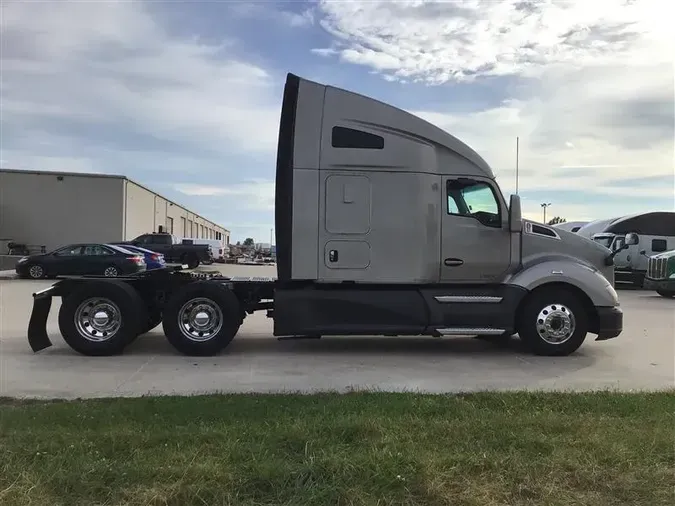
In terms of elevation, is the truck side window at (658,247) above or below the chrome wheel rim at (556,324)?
above

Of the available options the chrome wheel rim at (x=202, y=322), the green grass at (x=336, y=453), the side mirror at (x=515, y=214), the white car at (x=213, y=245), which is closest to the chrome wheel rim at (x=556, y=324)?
the side mirror at (x=515, y=214)

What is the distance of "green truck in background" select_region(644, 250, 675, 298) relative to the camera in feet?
69.0

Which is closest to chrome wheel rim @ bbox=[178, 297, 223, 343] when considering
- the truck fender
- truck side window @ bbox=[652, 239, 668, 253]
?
the truck fender

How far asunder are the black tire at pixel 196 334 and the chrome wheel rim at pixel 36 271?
19.4 meters

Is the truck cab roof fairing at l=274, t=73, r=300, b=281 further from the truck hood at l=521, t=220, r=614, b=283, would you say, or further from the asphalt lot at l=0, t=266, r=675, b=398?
the truck hood at l=521, t=220, r=614, b=283

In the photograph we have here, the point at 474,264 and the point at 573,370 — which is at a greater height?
the point at 474,264

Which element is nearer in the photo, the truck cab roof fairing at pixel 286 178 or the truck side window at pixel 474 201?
the truck cab roof fairing at pixel 286 178

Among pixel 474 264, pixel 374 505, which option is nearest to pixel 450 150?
pixel 474 264

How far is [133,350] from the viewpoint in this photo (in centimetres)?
979

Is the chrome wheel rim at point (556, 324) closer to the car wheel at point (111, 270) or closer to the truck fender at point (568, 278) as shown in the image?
the truck fender at point (568, 278)

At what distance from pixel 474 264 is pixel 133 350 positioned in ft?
18.1

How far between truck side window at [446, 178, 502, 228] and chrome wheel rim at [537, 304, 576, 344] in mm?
1509

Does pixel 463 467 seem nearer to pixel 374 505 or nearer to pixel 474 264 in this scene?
pixel 374 505

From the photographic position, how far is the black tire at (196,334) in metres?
9.20
